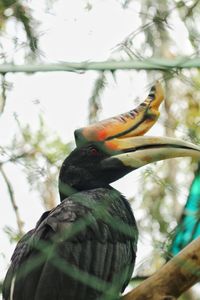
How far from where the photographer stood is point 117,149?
226cm

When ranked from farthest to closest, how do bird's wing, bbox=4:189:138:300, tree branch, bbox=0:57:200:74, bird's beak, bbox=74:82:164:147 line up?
1. bird's beak, bbox=74:82:164:147
2. bird's wing, bbox=4:189:138:300
3. tree branch, bbox=0:57:200:74

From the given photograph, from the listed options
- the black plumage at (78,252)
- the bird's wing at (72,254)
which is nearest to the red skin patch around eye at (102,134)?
the black plumage at (78,252)

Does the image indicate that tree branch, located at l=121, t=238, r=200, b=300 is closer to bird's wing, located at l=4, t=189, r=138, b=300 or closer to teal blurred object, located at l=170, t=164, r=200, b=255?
teal blurred object, located at l=170, t=164, r=200, b=255

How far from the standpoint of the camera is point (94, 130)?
2250 mm

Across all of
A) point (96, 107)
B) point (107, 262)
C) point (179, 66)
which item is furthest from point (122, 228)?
point (179, 66)

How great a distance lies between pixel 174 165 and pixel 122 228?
38 centimetres

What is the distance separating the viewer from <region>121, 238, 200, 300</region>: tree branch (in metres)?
1.51

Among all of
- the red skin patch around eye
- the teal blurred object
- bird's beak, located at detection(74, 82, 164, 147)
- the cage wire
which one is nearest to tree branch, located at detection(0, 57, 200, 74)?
the cage wire

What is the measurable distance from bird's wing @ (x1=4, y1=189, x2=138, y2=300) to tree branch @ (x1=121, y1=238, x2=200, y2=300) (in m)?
0.27

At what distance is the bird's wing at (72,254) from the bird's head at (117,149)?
251 mm

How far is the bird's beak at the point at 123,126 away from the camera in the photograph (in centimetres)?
215

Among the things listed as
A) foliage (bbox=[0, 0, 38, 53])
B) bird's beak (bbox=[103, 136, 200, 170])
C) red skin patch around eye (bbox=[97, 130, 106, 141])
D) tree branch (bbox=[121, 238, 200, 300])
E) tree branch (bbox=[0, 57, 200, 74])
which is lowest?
tree branch (bbox=[121, 238, 200, 300])

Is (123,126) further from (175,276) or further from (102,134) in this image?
(175,276)

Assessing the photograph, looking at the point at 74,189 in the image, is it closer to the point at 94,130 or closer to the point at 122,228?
the point at 94,130
